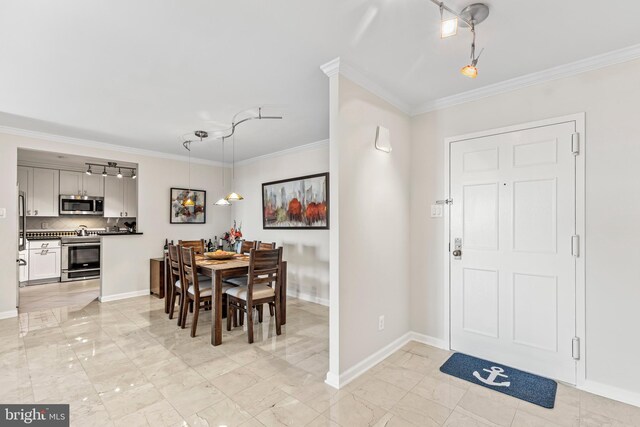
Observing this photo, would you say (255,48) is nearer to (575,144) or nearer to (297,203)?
(575,144)

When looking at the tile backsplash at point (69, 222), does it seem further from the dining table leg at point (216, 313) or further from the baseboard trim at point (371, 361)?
the baseboard trim at point (371, 361)

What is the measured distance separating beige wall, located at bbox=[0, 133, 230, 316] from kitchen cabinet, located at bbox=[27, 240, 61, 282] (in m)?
2.25

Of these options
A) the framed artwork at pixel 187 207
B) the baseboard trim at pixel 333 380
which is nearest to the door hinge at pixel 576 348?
the baseboard trim at pixel 333 380

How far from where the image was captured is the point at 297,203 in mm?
4895

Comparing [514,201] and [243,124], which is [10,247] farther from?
[514,201]

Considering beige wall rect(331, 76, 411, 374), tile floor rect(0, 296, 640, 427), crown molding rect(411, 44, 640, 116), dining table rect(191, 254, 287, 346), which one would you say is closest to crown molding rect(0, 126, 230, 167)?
tile floor rect(0, 296, 640, 427)

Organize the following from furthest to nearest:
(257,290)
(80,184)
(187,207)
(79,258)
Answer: (80,184)
(79,258)
(187,207)
(257,290)

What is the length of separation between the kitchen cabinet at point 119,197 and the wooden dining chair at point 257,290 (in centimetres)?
490

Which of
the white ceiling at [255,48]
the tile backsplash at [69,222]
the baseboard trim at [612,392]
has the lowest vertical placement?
the baseboard trim at [612,392]

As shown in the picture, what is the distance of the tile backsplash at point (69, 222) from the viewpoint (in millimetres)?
6102

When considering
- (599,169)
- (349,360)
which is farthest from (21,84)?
(599,169)

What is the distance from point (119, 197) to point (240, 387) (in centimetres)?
618

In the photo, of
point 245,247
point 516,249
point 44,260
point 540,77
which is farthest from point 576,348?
point 44,260

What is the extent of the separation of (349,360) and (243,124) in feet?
9.65
